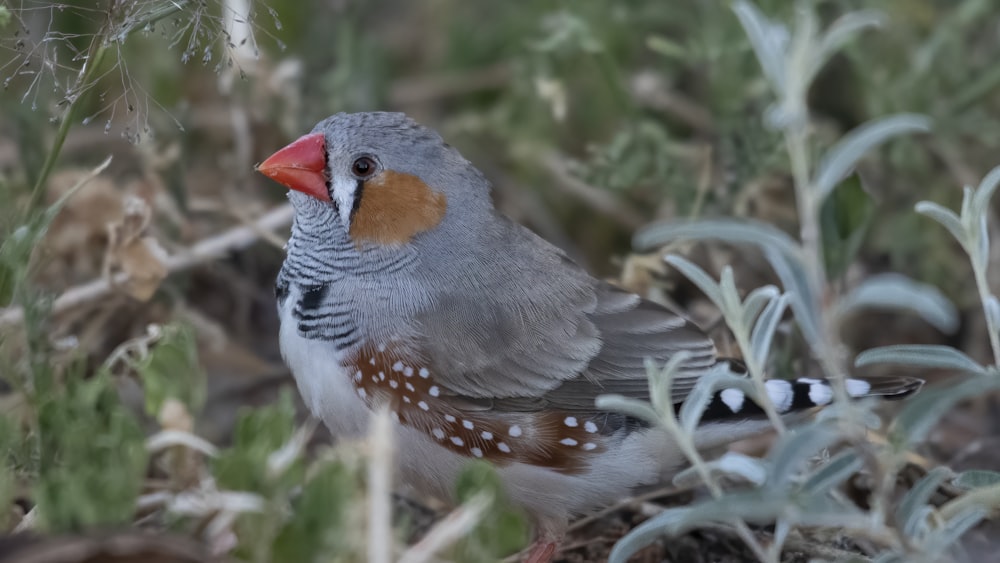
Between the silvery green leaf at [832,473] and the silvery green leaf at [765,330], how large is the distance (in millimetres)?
218

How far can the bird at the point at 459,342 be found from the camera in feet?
8.05

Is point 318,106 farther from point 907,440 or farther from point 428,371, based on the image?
point 907,440

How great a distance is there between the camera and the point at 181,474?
2201 mm

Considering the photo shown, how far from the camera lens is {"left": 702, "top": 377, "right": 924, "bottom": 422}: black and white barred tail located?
2.42 metres

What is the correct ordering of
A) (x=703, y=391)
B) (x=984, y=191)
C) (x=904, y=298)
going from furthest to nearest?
(x=984, y=191) → (x=703, y=391) → (x=904, y=298)

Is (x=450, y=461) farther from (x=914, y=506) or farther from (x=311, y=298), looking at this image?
(x=914, y=506)

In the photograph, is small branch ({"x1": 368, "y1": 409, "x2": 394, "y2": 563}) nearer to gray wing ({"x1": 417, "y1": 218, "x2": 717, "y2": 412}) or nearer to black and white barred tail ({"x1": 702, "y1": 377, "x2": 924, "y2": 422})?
gray wing ({"x1": 417, "y1": 218, "x2": 717, "y2": 412})

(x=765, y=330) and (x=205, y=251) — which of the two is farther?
(x=205, y=251)

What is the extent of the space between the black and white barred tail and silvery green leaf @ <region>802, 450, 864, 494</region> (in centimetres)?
54

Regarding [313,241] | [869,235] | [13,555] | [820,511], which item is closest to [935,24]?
[869,235]

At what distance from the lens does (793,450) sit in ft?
5.62

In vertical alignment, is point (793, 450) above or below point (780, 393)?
below

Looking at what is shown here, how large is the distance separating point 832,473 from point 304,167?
1.35 meters

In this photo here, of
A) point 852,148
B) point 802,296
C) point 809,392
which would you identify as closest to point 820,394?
point 809,392
